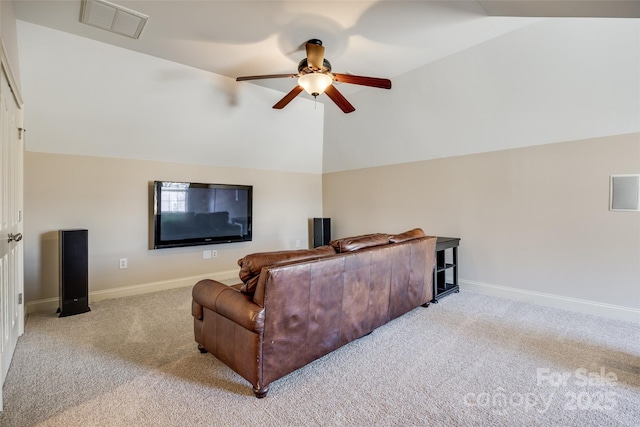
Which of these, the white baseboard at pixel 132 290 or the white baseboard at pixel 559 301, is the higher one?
the white baseboard at pixel 559 301

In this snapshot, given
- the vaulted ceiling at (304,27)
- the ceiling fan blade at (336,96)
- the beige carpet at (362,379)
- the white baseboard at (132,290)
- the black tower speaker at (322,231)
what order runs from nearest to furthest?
the beige carpet at (362,379) < the vaulted ceiling at (304,27) < the ceiling fan blade at (336,96) < the white baseboard at (132,290) < the black tower speaker at (322,231)

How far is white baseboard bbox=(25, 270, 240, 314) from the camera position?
320 cm

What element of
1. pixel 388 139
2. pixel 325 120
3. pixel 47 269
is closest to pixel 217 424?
pixel 47 269

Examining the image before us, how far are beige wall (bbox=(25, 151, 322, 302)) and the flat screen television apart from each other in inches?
8.2

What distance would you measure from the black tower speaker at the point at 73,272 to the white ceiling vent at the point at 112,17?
1.97 m

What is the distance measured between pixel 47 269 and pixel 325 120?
410cm

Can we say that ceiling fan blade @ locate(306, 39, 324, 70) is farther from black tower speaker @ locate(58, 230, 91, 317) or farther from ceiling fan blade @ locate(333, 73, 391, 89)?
black tower speaker @ locate(58, 230, 91, 317)

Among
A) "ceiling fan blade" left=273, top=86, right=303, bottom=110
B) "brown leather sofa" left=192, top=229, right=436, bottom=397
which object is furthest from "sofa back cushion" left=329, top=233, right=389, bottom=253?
"ceiling fan blade" left=273, top=86, right=303, bottom=110

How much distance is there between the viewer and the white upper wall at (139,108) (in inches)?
109

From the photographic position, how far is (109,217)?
3652 millimetres

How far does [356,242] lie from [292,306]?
2.61ft

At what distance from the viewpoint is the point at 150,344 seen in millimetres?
2430

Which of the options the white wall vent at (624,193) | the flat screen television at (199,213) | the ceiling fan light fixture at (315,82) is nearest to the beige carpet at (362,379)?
the white wall vent at (624,193)

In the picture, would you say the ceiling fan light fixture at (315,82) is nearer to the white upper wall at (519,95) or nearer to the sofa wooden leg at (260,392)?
the white upper wall at (519,95)
